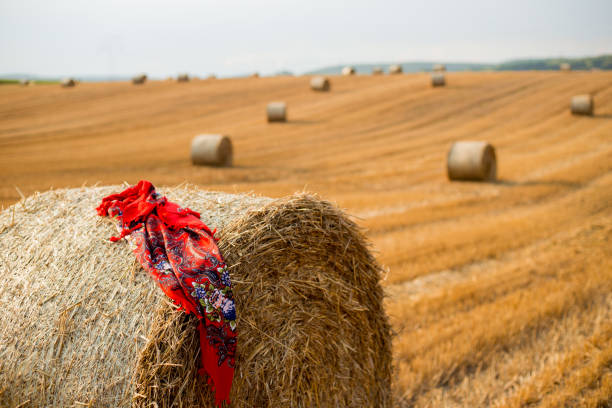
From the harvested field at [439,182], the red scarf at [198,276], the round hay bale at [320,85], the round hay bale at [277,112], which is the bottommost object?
the harvested field at [439,182]

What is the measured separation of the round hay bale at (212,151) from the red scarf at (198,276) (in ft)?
39.5

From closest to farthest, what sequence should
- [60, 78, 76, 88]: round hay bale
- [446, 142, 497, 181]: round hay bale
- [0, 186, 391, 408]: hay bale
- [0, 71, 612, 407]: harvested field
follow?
[0, 186, 391, 408]: hay bale, [0, 71, 612, 407]: harvested field, [446, 142, 497, 181]: round hay bale, [60, 78, 76, 88]: round hay bale

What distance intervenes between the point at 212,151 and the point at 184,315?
1266 centimetres

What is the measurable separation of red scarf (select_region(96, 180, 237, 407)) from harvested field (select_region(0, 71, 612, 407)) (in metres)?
1.38

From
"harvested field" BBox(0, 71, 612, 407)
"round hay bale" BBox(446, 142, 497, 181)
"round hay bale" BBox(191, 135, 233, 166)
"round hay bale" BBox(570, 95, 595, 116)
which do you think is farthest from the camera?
"round hay bale" BBox(570, 95, 595, 116)

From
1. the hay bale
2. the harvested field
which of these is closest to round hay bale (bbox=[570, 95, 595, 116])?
the harvested field

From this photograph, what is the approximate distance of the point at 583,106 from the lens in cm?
2341

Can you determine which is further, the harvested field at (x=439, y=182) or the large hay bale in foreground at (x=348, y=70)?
the large hay bale in foreground at (x=348, y=70)

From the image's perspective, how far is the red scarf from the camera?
2.76 meters

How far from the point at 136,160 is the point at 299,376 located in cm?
1359

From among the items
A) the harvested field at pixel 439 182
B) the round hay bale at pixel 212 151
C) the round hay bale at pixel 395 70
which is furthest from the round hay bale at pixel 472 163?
the round hay bale at pixel 395 70

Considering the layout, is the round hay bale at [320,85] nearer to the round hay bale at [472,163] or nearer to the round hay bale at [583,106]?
the round hay bale at [583,106]

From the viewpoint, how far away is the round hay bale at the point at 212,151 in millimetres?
15047

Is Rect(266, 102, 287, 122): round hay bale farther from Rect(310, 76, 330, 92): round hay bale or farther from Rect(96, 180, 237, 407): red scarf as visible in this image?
Rect(96, 180, 237, 407): red scarf
